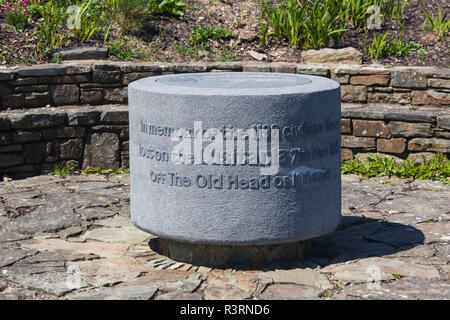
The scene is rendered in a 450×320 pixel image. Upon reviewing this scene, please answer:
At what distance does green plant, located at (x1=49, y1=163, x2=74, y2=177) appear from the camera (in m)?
6.39

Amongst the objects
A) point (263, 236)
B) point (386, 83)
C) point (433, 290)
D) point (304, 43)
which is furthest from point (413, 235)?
point (304, 43)

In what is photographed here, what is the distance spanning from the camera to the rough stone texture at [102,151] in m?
6.53

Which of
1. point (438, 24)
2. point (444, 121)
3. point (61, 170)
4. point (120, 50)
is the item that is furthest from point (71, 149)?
point (438, 24)

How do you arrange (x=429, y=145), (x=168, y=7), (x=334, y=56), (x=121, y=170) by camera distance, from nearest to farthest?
(x=429, y=145) → (x=121, y=170) → (x=334, y=56) → (x=168, y=7)

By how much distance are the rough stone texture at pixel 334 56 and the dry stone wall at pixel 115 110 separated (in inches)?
9.7

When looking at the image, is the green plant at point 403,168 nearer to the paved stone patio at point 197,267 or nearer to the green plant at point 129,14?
the paved stone patio at point 197,267

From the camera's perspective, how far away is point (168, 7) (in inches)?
300

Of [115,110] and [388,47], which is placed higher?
[388,47]

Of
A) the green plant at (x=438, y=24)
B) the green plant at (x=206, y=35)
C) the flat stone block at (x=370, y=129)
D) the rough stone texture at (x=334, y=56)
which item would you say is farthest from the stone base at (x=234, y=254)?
the green plant at (x=438, y=24)

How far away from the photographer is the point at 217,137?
3.90 metres

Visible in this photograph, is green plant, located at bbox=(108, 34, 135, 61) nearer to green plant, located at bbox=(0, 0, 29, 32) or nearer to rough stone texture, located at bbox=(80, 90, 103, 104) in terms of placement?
rough stone texture, located at bbox=(80, 90, 103, 104)

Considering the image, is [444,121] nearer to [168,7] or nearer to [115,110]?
[115,110]

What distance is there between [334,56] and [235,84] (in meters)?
2.84

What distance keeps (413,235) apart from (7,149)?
341cm
